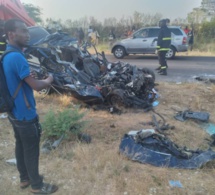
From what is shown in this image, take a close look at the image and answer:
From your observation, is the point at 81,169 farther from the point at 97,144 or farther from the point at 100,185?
the point at 97,144

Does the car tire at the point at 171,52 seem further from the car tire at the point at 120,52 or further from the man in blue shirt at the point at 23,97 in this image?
the man in blue shirt at the point at 23,97

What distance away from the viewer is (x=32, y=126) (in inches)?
109

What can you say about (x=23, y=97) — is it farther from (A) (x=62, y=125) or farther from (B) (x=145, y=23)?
(B) (x=145, y=23)

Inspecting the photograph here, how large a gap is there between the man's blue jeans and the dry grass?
0.93 feet

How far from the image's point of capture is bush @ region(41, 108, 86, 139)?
14.0 feet

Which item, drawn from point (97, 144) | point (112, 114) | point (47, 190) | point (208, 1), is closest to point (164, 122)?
point (112, 114)

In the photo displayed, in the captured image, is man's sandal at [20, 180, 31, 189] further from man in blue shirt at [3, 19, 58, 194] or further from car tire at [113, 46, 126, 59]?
car tire at [113, 46, 126, 59]

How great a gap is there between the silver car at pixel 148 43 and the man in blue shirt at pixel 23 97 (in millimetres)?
12198

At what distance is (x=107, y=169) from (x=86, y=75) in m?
3.43

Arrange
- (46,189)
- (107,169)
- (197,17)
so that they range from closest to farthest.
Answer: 1. (46,189)
2. (107,169)
3. (197,17)

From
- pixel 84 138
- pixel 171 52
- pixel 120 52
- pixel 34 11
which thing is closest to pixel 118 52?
pixel 120 52

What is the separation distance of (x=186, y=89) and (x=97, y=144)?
433 cm

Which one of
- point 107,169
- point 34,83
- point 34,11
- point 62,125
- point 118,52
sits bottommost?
point 107,169

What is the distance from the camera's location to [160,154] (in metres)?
3.66
